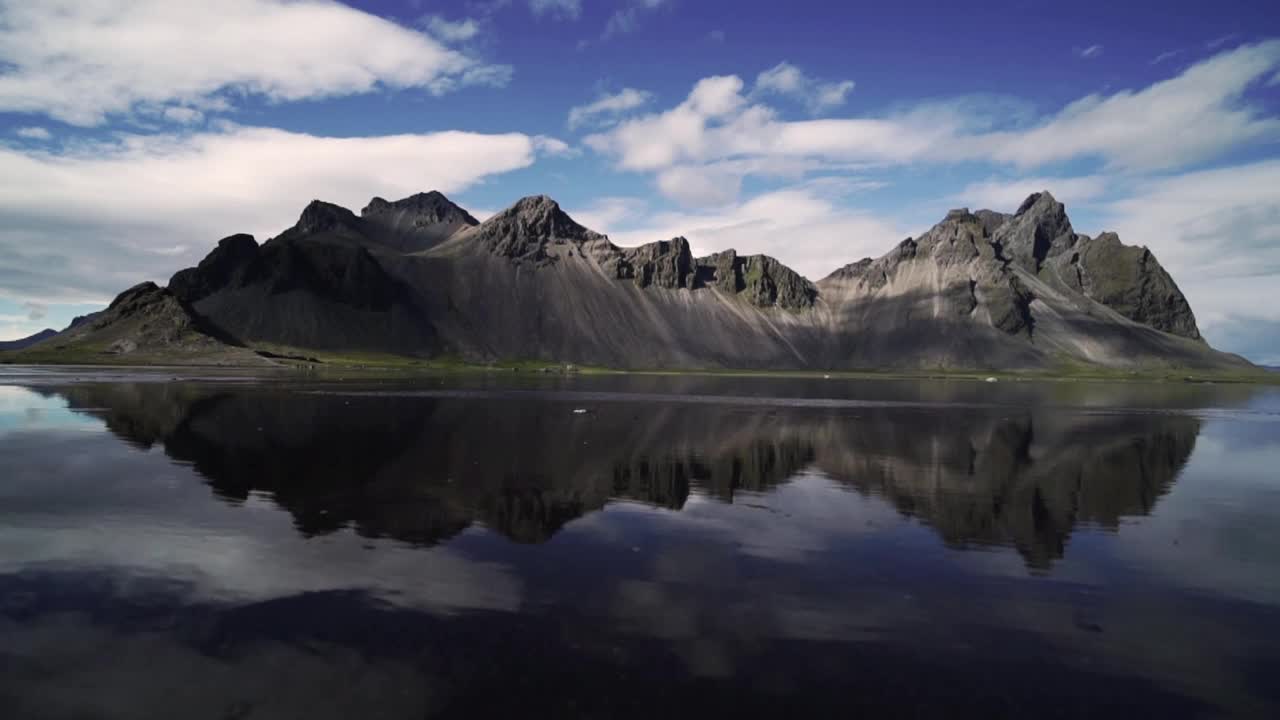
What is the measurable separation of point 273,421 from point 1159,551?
61.6 meters

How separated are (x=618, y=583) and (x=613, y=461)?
78.2 feet

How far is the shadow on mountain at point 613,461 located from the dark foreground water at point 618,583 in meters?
0.36

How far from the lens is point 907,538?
95.1 feet

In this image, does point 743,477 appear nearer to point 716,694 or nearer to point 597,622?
point 597,622

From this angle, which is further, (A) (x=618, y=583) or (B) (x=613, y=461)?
(B) (x=613, y=461)

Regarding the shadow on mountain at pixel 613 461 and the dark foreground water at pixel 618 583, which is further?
the shadow on mountain at pixel 613 461

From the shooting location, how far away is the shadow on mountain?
31750mm

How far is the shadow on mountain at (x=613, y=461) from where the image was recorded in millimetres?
31750

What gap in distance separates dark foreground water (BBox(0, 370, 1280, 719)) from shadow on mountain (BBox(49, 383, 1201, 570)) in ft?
1.18

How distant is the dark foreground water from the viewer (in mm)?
15352

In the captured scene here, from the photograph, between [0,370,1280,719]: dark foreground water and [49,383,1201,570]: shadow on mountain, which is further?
[49,383,1201,570]: shadow on mountain

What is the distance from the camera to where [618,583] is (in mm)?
22391

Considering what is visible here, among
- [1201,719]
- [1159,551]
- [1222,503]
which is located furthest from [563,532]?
[1222,503]

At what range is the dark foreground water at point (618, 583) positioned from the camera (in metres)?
15.4
